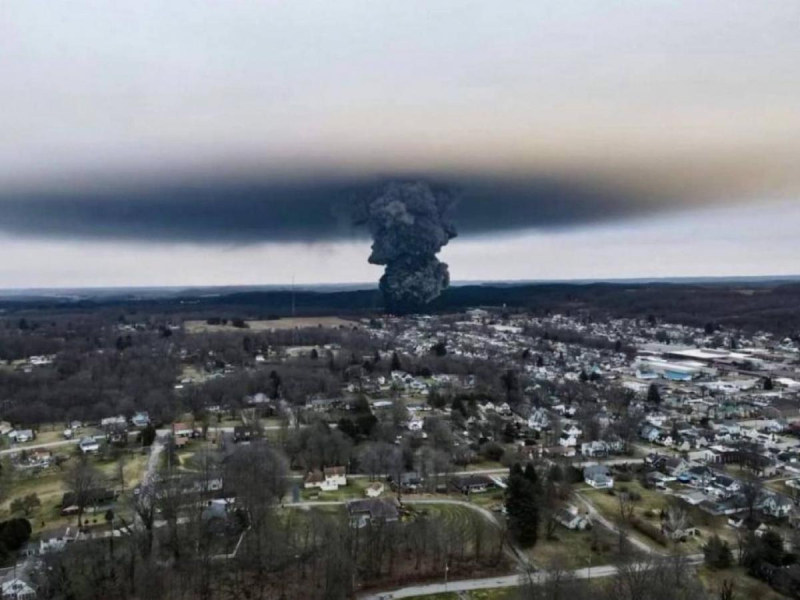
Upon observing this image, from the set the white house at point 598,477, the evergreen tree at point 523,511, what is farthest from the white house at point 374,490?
the white house at point 598,477

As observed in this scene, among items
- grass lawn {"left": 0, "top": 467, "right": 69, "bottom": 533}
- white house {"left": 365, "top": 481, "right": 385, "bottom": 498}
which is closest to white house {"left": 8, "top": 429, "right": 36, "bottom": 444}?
grass lawn {"left": 0, "top": 467, "right": 69, "bottom": 533}

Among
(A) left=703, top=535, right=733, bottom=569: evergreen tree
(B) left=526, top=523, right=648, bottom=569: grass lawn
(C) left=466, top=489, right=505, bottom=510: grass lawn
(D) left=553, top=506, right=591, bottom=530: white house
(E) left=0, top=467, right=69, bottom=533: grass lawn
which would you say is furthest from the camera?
(C) left=466, top=489, right=505, bottom=510: grass lawn

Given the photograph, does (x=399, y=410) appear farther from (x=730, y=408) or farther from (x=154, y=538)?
(x=730, y=408)

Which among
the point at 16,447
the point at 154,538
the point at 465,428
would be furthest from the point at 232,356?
the point at 154,538

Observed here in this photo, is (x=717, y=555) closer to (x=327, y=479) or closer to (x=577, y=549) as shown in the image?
(x=577, y=549)

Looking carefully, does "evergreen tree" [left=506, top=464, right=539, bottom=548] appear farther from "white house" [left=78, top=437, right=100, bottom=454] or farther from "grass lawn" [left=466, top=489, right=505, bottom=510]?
"white house" [left=78, top=437, right=100, bottom=454]

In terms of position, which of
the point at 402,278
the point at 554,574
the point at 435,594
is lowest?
the point at 435,594
